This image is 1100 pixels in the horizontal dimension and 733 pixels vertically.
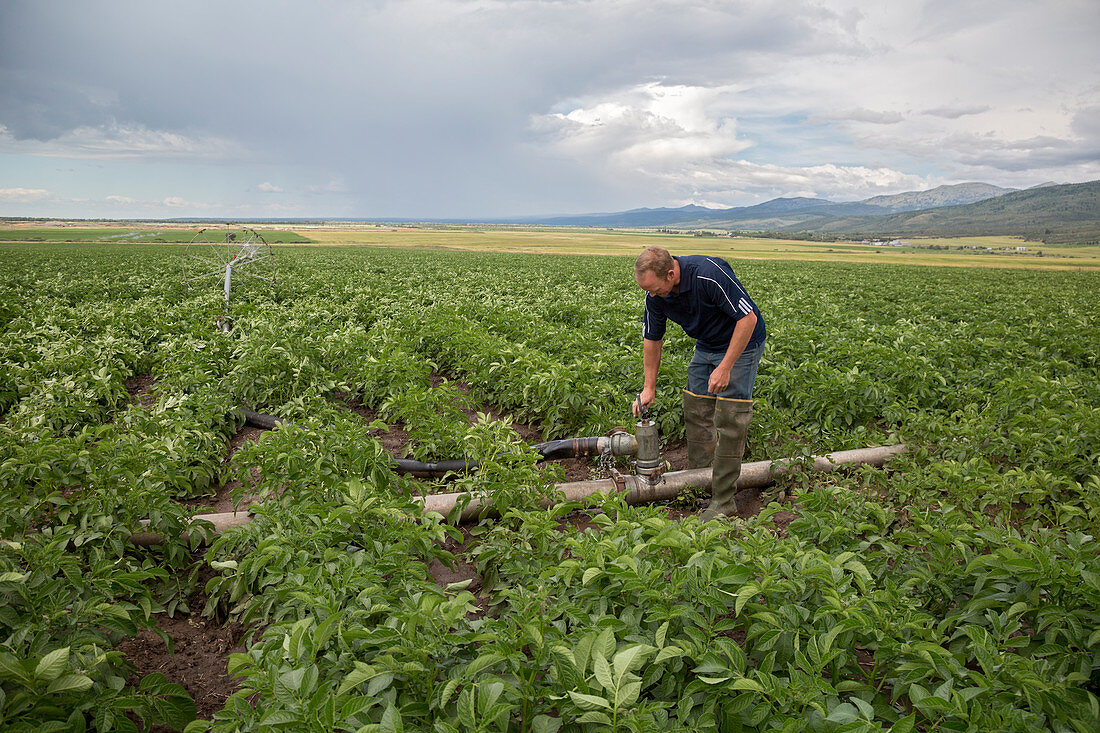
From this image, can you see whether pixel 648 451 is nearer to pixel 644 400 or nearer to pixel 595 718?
pixel 644 400

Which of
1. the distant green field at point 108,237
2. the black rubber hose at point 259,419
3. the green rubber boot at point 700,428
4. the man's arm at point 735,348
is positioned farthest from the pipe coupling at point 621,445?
the distant green field at point 108,237

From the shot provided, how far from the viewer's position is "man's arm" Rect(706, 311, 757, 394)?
4.34 meters

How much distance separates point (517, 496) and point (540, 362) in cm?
330

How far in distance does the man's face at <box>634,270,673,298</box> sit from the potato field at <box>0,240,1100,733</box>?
169 centimetres

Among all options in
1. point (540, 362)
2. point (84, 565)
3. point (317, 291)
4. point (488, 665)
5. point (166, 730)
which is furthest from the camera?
point (317, 291)

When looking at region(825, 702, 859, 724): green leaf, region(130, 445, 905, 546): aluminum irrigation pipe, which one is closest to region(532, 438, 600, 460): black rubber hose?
region(130, 445, 905, 546): aluminum irrigation pipe

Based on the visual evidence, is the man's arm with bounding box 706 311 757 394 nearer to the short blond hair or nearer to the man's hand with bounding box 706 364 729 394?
the man's hand with bounding box 706 364 729 394

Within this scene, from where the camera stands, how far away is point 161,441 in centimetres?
439

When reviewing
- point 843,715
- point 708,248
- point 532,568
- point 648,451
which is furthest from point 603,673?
point 708,248

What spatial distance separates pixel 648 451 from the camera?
4.84m

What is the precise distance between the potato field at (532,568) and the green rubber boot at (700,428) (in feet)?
1.49

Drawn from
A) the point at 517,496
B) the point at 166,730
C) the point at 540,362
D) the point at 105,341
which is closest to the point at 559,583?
the point at 517,496

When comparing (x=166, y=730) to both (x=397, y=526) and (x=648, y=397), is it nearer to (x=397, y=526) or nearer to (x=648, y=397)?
(x=397, y=526)

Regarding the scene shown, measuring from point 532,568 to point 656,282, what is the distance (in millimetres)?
2464
